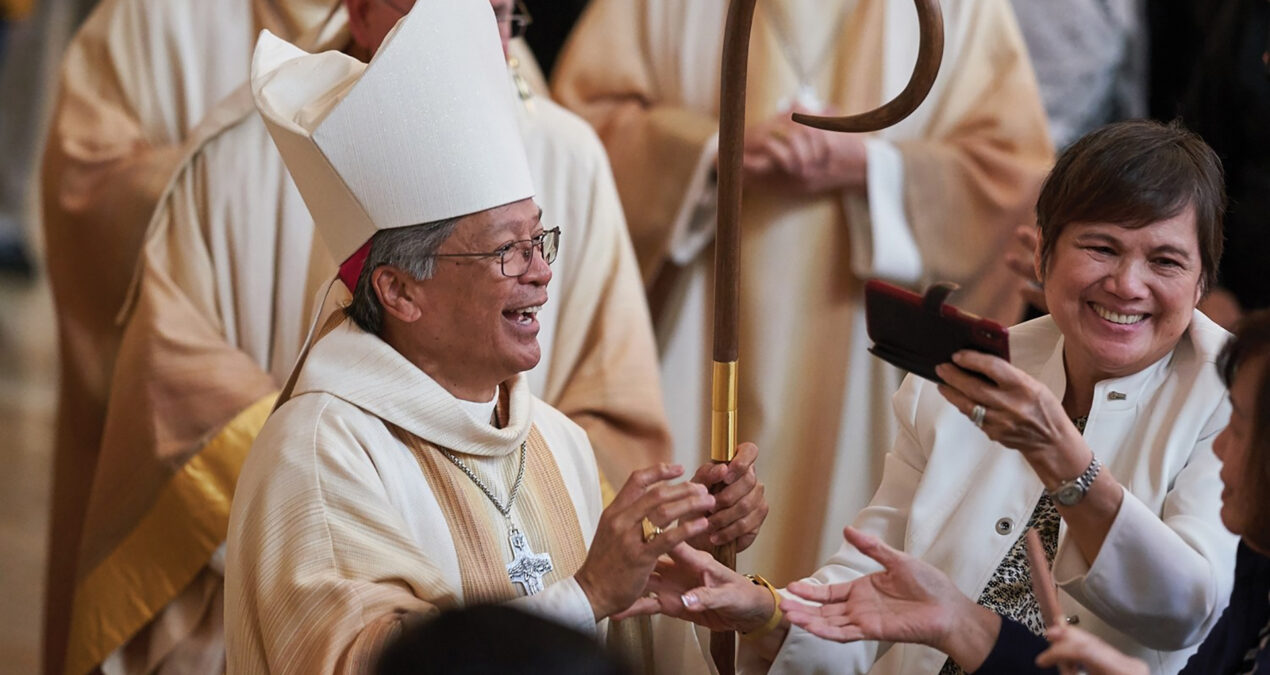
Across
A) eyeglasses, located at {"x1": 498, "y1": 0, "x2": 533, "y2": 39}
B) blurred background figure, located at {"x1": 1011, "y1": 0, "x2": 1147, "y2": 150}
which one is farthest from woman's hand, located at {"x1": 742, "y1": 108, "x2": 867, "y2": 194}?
blurred background figure, located at {"x1": 1011, "y1": 0, "x2": 1147, "y2": 150}

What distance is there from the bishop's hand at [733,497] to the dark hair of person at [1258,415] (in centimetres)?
74

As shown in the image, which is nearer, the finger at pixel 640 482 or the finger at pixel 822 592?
the finger at pixel 640 482

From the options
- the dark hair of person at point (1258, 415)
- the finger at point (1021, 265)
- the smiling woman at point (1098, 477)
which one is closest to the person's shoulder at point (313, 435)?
the smiling woman at point (1098, 477)

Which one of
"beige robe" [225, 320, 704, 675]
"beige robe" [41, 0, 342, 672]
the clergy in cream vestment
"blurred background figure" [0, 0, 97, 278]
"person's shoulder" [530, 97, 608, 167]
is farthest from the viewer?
"blurred background figure" [0, 0, 97, 278]

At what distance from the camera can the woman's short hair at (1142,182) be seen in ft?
8.68

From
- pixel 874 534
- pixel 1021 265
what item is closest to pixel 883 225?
pixel 1021 265

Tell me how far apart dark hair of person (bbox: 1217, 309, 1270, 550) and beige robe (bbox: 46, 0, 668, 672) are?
173 cm

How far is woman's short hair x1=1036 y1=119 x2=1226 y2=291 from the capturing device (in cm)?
264

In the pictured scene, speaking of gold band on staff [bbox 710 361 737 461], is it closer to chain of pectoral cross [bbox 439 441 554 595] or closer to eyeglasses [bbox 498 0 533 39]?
chain of pectoral cross [bbox 439 441 554 595]

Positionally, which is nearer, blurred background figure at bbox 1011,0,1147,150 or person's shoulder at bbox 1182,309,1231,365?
person's shoulder at bbox 1182,309,1231,365

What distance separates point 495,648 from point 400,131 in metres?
1.08

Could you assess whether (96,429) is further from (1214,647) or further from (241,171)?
(1214,647)

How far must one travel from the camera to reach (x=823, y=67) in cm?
477

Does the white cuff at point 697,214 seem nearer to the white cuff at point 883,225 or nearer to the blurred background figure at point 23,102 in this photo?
the white cuff at point 883,225
